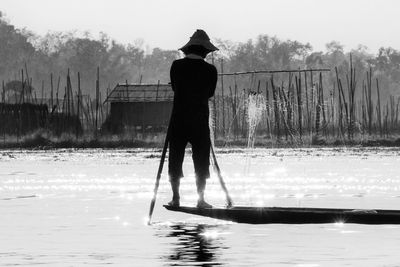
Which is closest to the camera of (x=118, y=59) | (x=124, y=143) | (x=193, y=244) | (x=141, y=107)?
(x=193, y=244)

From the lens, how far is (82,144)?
56125mm

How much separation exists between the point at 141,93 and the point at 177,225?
53.4 meters

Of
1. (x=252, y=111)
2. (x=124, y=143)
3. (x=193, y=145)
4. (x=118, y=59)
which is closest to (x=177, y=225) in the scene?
(x=193, y=145)

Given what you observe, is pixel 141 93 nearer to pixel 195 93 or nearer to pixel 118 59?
pixel 195 93

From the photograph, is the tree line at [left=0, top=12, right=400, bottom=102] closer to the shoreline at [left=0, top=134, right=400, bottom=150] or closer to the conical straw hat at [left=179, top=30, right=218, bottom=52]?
the shoreline at [left=0, top=134, right=400, bottom=150]

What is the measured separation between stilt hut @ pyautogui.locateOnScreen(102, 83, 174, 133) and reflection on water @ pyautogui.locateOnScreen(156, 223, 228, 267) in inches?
2030

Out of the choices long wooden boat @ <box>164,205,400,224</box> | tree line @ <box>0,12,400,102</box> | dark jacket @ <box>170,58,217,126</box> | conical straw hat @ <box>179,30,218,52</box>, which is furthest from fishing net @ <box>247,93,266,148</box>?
tree line @ <box>0,12,400,102</box>

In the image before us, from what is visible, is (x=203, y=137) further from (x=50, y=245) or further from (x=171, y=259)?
(x=171, y=259)

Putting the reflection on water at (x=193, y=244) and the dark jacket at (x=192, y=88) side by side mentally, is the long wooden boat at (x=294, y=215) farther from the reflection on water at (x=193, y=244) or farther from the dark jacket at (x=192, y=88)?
the dark jacket at (x=192, y=88)

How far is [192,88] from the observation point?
14242 mm

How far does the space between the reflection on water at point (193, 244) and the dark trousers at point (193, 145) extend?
2.19 ft

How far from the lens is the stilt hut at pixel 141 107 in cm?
6638

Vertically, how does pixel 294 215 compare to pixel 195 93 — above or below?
below

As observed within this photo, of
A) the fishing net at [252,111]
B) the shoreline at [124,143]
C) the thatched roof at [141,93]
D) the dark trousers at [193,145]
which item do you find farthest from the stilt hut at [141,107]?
the dark trousers at [193,145]
